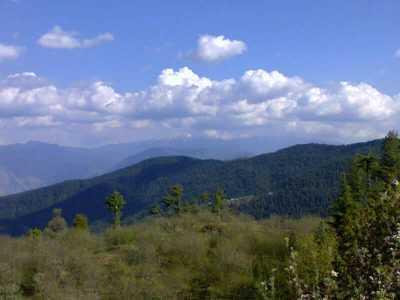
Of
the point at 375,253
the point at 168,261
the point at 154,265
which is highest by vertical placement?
the point at 375,253

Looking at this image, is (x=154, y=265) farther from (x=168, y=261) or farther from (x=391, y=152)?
(x=391, y=152)

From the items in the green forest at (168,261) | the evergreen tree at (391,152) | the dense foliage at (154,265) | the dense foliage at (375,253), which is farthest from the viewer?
the evergreen tree at (391,152)

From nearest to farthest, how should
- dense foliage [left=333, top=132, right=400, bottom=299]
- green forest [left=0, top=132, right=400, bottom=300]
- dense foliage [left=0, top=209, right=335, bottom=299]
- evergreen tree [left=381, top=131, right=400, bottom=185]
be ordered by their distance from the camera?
dense foliage [left=333, top=132, right=400, bottom=299]
green forest [left=0, top=132, right=400, bottom=300]
dense foliage [left=0, top=209, right=335, bottom=299]
evergreen tree [left=381, top=131, right=400, bottom=185]

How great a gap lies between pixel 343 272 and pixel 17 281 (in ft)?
67.5

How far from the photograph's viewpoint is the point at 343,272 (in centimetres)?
431

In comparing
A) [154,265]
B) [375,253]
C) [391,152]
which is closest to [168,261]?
[154,265]

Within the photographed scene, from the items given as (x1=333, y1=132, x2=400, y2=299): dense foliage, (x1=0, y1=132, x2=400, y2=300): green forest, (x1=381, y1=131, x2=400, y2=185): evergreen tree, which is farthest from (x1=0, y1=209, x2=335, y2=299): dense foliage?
(x1=381, y1=131, x2=400, y2=185): evergreen tree

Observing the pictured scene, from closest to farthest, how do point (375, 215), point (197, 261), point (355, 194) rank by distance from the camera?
point (375, 215) → point (197, 261) → point (355, 194)

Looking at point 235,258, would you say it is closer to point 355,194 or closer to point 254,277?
point 254,277

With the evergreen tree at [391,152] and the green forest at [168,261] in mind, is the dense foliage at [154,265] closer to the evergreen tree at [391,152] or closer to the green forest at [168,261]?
the green forest at [168,261]

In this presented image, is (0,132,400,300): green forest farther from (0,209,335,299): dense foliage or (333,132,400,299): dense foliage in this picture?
(333,132,400,299): dense foliage

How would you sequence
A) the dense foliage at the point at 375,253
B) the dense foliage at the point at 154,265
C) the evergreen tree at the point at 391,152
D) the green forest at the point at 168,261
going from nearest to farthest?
the dense foliage at the point at 375,253 < the green forest at the point at 168,261 < the dense foliage at the point at 154,265 < the evergreen tree at the point at 391,152

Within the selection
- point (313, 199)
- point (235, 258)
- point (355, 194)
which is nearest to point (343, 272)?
point (235, 258)

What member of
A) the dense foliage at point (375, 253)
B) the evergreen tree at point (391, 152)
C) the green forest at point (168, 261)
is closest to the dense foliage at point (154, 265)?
the green forest at point (168, 261)
